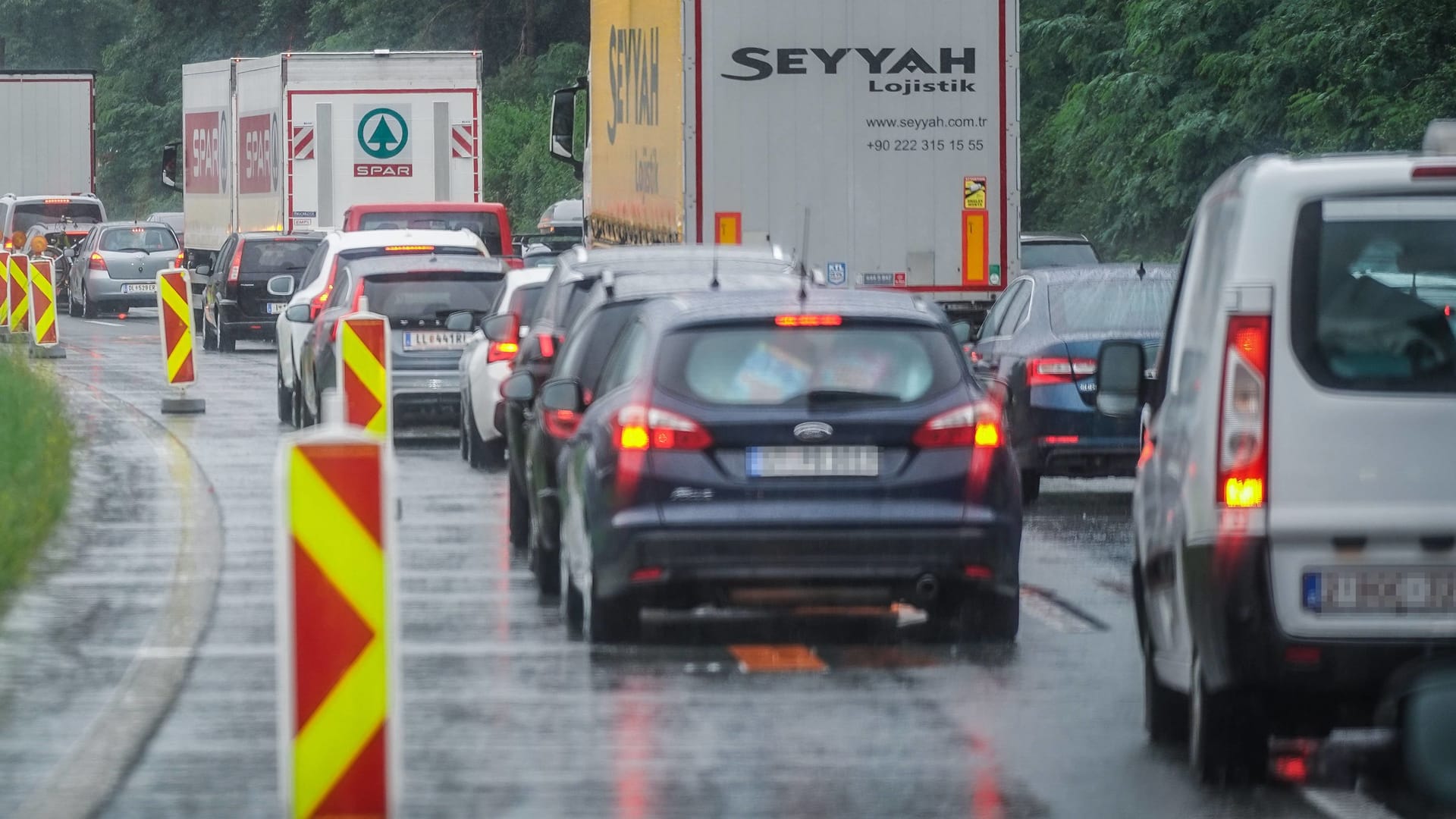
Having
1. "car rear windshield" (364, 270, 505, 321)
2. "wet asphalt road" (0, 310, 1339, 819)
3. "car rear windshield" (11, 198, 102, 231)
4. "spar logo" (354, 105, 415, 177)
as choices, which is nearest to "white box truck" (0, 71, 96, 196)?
"car rear windshield" (11, 198, 102, 231)

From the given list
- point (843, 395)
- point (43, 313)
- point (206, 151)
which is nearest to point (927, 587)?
point (843, 395)

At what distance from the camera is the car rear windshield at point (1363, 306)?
7305mm

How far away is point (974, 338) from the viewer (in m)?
19.4

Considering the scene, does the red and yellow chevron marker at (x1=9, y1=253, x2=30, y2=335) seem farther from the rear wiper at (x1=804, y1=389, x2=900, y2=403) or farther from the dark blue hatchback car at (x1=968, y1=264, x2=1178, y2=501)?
the rear wiper at (x1=804, y1=389, x2=900, y2=403)

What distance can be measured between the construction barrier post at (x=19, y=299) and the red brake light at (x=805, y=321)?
25374 millimetres

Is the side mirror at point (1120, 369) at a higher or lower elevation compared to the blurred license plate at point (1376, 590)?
higher

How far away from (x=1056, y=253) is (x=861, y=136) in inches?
545

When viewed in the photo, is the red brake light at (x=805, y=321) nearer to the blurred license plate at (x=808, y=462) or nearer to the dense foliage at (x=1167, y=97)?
the blurred license plate at (x=808, y=462)

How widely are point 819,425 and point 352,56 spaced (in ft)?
92.5

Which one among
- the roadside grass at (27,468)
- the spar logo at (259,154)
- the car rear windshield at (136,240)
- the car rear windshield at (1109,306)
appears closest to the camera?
the roadside grass at (27,468)

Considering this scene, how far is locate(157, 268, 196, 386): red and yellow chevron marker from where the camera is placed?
2447 centimetres

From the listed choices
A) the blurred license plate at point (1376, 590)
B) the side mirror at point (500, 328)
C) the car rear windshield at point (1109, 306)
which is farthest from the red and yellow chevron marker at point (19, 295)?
the blurred license plate at point (1376, 590)

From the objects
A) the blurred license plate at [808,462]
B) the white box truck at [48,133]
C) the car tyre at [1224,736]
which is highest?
the white box truck at [48,133]

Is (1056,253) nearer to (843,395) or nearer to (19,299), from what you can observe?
(19,299)
